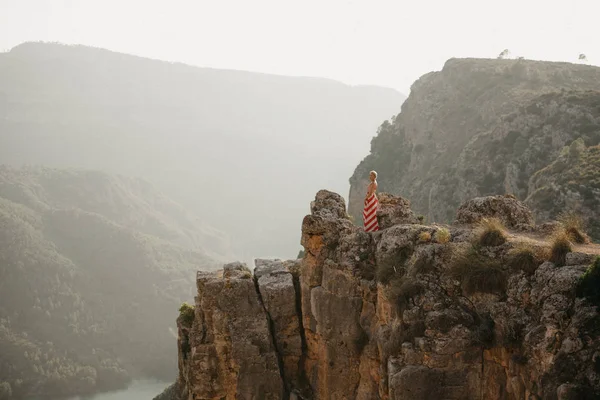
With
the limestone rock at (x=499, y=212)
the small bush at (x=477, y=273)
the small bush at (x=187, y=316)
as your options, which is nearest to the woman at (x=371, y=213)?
the limestone rock at (x=499, y=212)

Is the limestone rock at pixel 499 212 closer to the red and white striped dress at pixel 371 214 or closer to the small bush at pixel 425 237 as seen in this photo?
the red and white striped dress at pixel 371 214

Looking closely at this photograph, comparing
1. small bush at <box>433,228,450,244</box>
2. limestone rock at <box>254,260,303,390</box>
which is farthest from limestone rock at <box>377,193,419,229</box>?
limestone rock at <box>254,260,303,390</box>

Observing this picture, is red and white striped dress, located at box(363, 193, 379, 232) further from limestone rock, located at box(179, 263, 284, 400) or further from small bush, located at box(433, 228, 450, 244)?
limestone rock, located at box(179, 263, 284, 400)

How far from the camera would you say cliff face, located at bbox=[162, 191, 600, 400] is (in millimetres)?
10281

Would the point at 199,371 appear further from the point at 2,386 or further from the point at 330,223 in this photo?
the point at 2,386

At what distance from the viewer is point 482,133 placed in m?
72.3

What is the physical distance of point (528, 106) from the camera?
6644 centimetres

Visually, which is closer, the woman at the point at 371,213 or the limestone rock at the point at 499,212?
the limestone rock at the point at 499,212

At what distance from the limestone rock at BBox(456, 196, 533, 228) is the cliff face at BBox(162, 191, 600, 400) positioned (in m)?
0.04

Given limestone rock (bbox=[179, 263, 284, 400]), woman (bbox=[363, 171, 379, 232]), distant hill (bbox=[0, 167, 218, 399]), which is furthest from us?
distant hill (bbox=[0, 167, 218, 399])

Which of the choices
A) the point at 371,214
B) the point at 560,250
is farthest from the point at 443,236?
the point at 371,214

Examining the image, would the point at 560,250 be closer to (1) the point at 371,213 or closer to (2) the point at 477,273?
(2) the point at 477,273

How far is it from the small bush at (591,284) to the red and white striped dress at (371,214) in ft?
26.4

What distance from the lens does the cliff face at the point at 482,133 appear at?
58.7m
